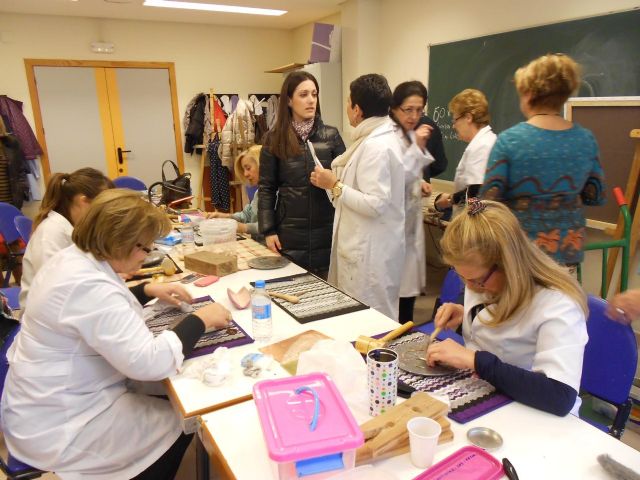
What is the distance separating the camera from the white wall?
5.31m

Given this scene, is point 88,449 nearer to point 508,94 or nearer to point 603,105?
point 603,105

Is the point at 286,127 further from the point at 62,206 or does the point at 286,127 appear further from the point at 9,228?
the point at 9,228

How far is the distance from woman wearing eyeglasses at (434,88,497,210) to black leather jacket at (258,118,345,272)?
0.83 m

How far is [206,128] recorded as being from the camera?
6.23 metres

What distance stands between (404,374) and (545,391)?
0.34 metres

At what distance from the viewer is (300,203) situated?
2.46 m

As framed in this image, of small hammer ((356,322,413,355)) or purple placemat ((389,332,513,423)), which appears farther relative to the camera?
small hammer ((356,322,413,355))

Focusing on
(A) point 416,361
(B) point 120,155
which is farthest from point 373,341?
→ (B) point 120,155

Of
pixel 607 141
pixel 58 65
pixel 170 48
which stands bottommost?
pixel 607 141

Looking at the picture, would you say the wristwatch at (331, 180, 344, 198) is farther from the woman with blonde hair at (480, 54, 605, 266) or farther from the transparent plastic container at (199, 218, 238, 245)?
the transparent plastic container at (199, 218, 238, 245)

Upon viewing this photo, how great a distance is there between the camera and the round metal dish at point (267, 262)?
2.24 metres

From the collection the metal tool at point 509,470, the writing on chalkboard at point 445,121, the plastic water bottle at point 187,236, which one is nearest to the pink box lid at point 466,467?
the metal tool at point 509,470

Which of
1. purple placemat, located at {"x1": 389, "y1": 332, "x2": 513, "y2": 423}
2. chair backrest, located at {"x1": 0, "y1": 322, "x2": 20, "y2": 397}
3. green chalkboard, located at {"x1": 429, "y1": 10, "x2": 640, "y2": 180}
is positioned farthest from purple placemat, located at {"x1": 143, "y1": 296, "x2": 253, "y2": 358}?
green chalkboard, located at {"x1": 429, "y1": 10, "x2": 640, "y2": 180}

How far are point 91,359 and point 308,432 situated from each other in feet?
2.26
